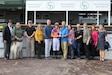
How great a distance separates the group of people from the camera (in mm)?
15046

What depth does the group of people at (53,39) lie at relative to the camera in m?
15.0

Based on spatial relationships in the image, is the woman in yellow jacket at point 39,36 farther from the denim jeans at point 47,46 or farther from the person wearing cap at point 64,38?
the person wearing cap at point 64,38

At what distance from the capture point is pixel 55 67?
12750 mm

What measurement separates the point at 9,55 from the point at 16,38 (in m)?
0.87

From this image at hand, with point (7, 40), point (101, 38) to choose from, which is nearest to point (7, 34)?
point (7, 40)

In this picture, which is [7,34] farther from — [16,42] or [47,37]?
[47,37]

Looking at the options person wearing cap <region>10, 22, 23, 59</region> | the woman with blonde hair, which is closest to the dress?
the woman with blonde hair

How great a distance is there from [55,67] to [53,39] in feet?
9.07

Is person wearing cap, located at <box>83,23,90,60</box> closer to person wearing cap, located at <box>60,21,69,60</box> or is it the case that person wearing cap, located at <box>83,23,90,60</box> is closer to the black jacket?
person wearing cap, located at <box>60,21,69,60</box>

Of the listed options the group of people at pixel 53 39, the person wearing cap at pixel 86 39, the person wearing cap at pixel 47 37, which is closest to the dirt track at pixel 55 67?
the person wearing cap at pixel 86 39

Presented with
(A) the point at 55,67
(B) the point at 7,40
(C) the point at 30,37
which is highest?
(C) the point at 30,37

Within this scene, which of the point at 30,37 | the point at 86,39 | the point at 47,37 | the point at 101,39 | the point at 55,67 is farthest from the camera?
the point at 30,37

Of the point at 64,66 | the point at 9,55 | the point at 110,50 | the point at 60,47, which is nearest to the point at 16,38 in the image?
the point at 9,55

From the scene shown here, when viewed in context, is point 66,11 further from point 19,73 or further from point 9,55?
point 19,73
